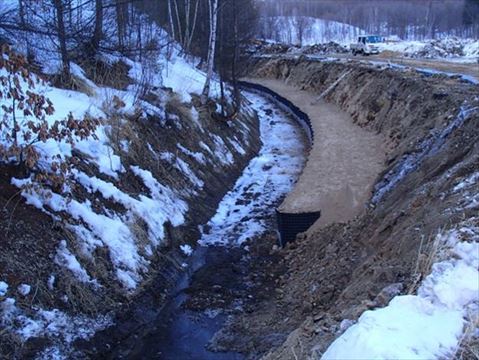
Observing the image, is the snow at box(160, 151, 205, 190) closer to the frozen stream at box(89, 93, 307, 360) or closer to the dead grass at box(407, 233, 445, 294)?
the frozen stream at box(89, 93, 307, 360)

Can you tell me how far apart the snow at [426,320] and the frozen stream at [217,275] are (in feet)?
12.2

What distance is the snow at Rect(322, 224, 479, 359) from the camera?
12.4 ft

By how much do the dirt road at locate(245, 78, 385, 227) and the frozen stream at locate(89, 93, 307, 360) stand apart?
1.02 meters

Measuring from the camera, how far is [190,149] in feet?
48.1

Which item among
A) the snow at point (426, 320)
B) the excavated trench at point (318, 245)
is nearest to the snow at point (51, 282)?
the excavated trench at point (318, 245)

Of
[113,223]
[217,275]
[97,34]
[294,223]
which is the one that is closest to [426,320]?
[217,275]

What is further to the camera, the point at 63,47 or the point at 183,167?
the point at 183,167

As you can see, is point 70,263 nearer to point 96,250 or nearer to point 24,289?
point 96,250

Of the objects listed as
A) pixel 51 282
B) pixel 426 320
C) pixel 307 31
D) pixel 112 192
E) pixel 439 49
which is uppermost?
pixel 307 31

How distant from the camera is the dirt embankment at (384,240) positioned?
18.6 feet

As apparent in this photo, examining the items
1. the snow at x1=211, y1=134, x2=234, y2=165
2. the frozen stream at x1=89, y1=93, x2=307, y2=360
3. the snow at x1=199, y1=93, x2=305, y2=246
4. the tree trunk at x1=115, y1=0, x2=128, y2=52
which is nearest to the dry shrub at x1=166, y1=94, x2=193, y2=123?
the snow at x1=211, y1=134, x2=234, y2=165

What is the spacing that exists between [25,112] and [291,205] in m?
6.18

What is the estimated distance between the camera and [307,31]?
9088 centimetres

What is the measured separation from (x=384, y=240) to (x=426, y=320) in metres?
4.28
